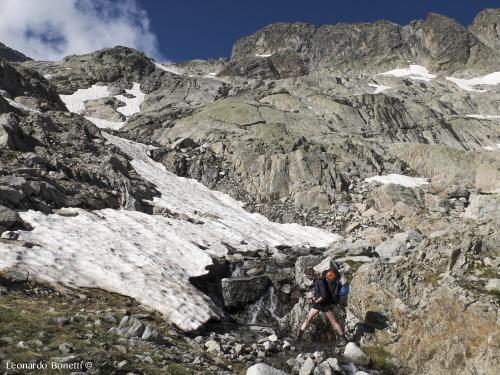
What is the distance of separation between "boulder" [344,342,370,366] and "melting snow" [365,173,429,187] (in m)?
44.6

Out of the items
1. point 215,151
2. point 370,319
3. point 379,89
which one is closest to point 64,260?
point 370,319

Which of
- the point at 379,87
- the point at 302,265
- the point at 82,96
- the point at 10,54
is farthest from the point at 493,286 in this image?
the point at 10,54

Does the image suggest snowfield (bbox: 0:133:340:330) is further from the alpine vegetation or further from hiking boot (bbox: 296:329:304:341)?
hiking boot (bbox: 296:329:304:341)

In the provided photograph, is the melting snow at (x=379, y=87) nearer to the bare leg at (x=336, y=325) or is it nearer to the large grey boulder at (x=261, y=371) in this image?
the bare leg at (x=336, y=325)

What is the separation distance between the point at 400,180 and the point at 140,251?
148 feet

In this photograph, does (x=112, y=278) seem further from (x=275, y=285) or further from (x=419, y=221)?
(x=419, y=221)

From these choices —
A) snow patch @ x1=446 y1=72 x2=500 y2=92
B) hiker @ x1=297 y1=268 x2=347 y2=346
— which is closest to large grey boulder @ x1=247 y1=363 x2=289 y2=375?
hiker @ x1=297 y1=268 x2=347 y2=346

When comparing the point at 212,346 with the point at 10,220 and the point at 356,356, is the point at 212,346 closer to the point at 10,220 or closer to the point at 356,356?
the point at 356,356

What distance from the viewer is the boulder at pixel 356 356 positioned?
515 inches

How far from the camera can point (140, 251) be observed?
21172mm

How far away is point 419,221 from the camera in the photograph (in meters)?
41.2

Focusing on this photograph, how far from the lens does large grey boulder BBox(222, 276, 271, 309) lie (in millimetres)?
20250

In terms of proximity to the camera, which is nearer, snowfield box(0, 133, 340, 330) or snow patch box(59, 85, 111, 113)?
snowfield box(0, 133, 340, 330)

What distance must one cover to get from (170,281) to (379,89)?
12784 cm
